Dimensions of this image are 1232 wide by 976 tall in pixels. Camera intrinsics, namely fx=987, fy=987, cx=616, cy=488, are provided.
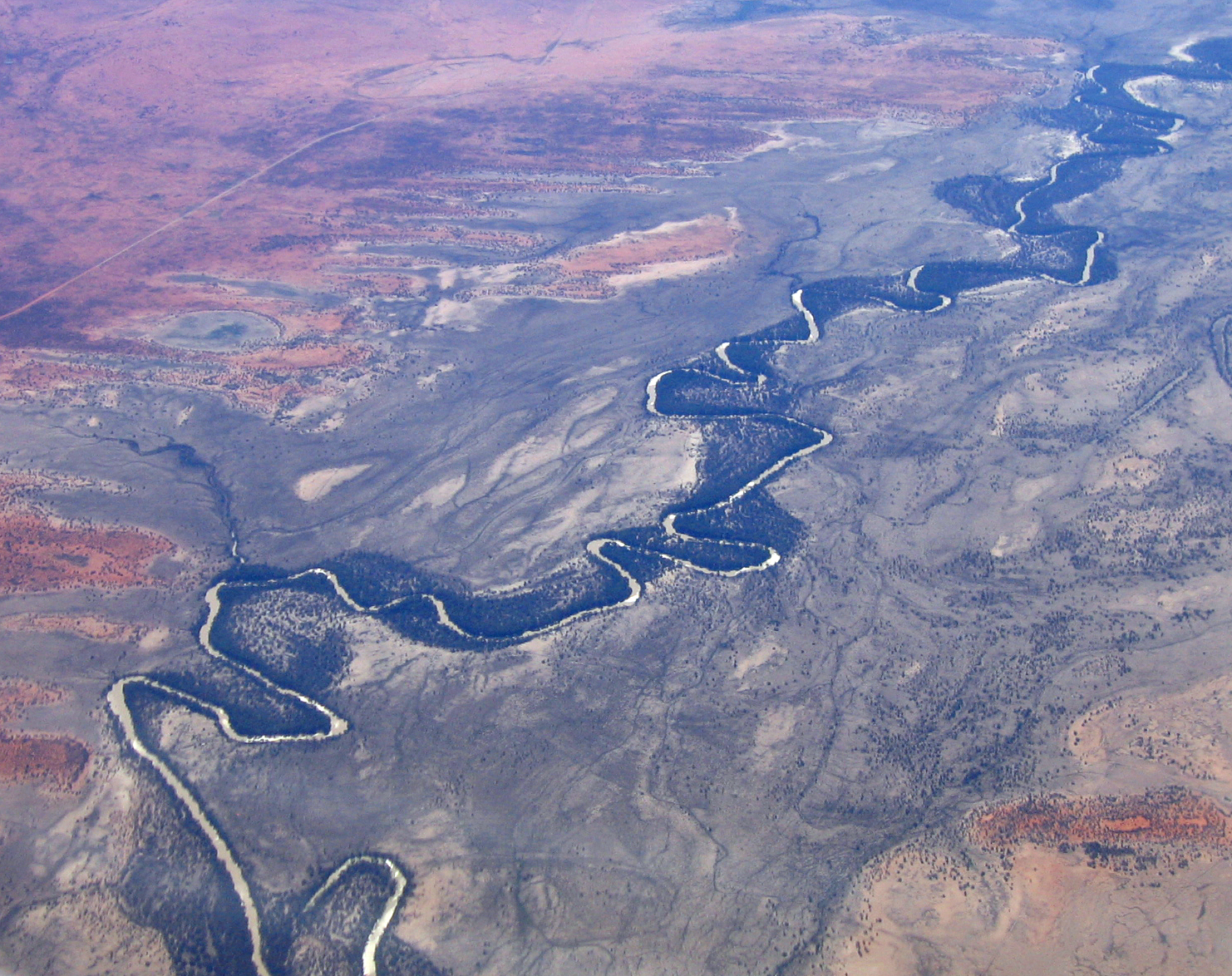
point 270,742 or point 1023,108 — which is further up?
point 1023,108

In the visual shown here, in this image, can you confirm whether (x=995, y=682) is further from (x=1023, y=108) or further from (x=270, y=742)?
(x=1023, y=108)

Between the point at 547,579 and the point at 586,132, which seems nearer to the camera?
the point at 547,579

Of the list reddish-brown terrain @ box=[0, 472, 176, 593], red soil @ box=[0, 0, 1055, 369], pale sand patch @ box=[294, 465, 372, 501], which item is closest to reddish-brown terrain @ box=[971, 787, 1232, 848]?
pale sand patch @ box=[294, 465, 372, 501]

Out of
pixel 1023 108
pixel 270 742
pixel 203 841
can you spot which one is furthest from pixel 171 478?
pixel 1023 108

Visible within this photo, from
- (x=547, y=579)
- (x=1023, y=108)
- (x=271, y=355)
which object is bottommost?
(x=547, y=579)

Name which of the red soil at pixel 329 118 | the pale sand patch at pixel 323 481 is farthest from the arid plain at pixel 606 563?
the red soil at pixel 329 118

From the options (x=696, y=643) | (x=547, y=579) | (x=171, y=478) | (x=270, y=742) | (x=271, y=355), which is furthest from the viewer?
(x=271, y=355)

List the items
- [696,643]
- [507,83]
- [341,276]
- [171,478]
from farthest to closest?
[507,83] < [341,276] < [171,478] < [696,643]
